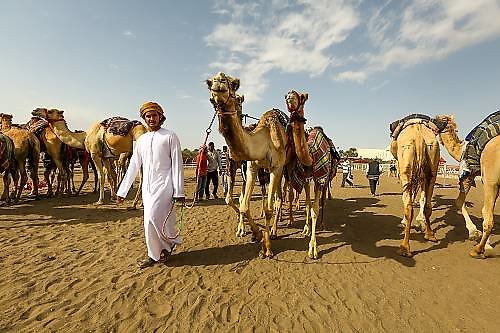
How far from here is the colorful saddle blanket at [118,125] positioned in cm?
954

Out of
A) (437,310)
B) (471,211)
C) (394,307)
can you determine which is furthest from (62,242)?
(471,211)

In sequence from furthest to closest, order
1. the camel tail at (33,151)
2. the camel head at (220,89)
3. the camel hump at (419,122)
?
the camel tail at (33,151) < the camel hump at (419,122) < the camel head at (220,89)

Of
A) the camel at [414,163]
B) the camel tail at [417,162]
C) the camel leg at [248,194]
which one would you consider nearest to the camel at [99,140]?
the camel leg at [248,194]

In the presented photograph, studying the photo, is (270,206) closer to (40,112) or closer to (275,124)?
(275,124)

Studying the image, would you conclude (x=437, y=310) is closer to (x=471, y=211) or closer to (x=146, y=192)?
(x=146, y=192)

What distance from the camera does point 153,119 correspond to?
15.4ft

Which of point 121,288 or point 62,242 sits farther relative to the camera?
point 62,242

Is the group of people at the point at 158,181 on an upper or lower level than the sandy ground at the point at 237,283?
upper

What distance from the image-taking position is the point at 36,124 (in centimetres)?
1093

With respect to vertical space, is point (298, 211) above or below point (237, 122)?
below

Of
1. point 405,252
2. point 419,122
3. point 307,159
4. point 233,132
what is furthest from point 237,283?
point 419,122

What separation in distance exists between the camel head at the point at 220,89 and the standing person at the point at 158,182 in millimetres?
1134

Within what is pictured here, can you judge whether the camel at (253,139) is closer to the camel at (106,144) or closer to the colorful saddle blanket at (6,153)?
the camel at (106,144)

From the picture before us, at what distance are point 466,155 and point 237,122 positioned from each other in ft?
15.3
